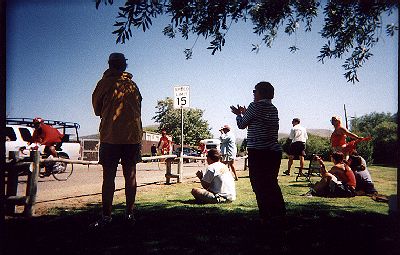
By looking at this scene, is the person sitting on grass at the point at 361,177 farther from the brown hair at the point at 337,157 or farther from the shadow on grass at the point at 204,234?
the shadow on grass at the point at 204,234

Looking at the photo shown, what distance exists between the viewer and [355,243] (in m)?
2.82

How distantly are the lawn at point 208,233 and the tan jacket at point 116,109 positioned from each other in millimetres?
1027

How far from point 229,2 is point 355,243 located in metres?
2.62

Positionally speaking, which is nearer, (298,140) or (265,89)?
(265,89)

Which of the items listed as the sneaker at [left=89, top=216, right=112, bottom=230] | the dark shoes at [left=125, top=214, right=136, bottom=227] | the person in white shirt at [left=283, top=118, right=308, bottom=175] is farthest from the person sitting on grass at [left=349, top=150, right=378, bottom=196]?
the sneaker at [left=89, top=216, right=112, bottom=230]

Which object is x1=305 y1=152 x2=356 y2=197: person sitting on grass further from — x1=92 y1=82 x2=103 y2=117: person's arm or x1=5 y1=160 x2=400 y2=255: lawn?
x1=92 y1=82 x2=103 y2=117: person's arm

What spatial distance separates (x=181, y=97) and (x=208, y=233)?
18.3 feet

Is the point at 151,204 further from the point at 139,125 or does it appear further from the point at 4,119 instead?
the point at 4,119

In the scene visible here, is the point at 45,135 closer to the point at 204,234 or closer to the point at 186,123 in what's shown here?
the point at 204,234

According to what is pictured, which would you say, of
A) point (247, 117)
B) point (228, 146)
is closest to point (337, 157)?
point (247, 117)

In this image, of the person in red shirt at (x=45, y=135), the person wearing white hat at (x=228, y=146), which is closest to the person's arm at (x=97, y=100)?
the person in red shirt at (x=45, y=135)

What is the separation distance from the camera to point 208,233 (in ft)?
10.1

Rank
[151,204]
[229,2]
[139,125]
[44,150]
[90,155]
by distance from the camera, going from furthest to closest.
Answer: [90,155] → [44,150] → [151,204] → [139,125] → [229,2]

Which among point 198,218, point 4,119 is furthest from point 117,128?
point 198,218
